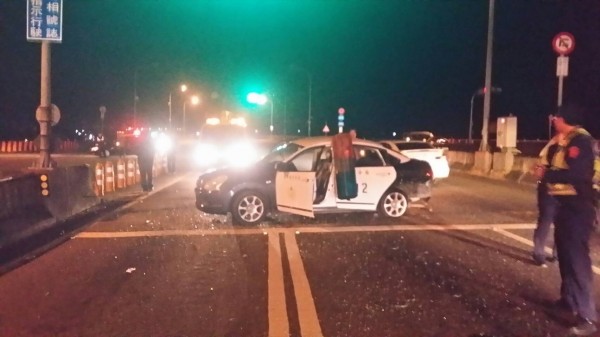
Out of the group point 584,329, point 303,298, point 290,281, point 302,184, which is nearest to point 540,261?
point 584,329

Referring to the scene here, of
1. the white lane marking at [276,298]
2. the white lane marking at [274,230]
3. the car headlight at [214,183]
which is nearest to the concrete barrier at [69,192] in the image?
the white lane marking at [274,230]

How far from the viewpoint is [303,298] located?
7914 millimetres

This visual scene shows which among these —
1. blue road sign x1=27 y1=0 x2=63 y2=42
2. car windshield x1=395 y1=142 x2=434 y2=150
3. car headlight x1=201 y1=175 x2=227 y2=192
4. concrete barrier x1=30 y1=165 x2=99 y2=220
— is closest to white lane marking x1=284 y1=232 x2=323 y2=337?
car headlight x1=201 y1=175 x2=227 y2=192

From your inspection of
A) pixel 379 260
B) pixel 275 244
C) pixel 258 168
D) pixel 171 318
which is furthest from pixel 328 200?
pixel 171 318

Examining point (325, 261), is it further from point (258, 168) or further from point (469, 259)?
point (258, 168)

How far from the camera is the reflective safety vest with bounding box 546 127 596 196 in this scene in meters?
6.89

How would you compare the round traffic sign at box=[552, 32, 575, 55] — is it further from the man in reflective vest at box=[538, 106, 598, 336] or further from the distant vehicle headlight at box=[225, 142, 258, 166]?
the man in reflective vest at box=[538, 106, 598, 336]

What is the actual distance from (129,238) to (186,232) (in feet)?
3.36

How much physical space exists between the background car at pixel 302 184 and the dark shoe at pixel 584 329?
665 cm

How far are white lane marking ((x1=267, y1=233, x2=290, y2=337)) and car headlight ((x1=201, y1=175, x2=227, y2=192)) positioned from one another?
2.76 meters

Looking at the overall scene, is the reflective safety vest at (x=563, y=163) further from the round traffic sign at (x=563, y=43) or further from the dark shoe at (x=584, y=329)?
the round traffic sign at (x=563, y=43)

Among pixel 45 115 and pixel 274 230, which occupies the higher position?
pixel 45 115

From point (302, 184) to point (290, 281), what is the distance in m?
4.35

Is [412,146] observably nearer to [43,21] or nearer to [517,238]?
[517,238]
